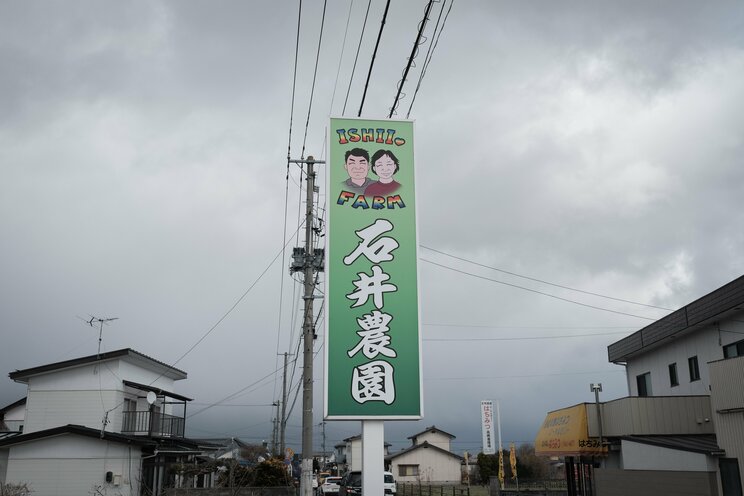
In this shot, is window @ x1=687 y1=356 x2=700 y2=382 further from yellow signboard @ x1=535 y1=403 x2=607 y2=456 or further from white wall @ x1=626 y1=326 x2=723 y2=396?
yellow signboard @ x1=535 y1=403 x2=607 y2=456

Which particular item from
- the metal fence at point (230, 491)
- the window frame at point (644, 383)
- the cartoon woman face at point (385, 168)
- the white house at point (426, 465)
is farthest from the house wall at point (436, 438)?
the cartoon woman face at point (385, 168)

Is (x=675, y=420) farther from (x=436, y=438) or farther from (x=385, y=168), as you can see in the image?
(x=436, y=438)

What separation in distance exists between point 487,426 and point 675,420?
61.3 ft

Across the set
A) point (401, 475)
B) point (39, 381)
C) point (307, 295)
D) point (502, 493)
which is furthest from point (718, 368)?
point (401, 475)

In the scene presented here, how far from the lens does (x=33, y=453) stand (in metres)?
25.4

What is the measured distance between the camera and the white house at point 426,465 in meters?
61.1

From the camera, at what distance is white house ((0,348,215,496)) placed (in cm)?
2519

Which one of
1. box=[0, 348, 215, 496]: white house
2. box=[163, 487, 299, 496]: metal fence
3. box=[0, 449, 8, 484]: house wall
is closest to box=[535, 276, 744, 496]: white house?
box=[163, 487, 299, 496]: metal fence

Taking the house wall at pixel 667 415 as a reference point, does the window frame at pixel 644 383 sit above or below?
above

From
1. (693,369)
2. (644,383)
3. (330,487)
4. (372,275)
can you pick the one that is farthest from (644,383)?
(330,487)

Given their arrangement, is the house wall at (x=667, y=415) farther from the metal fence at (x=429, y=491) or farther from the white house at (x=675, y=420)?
the metal fence at (x=429, y=491)

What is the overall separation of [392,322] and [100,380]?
20.4 meters

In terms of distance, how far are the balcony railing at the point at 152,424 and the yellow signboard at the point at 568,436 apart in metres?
15.8

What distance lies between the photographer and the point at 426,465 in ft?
202
